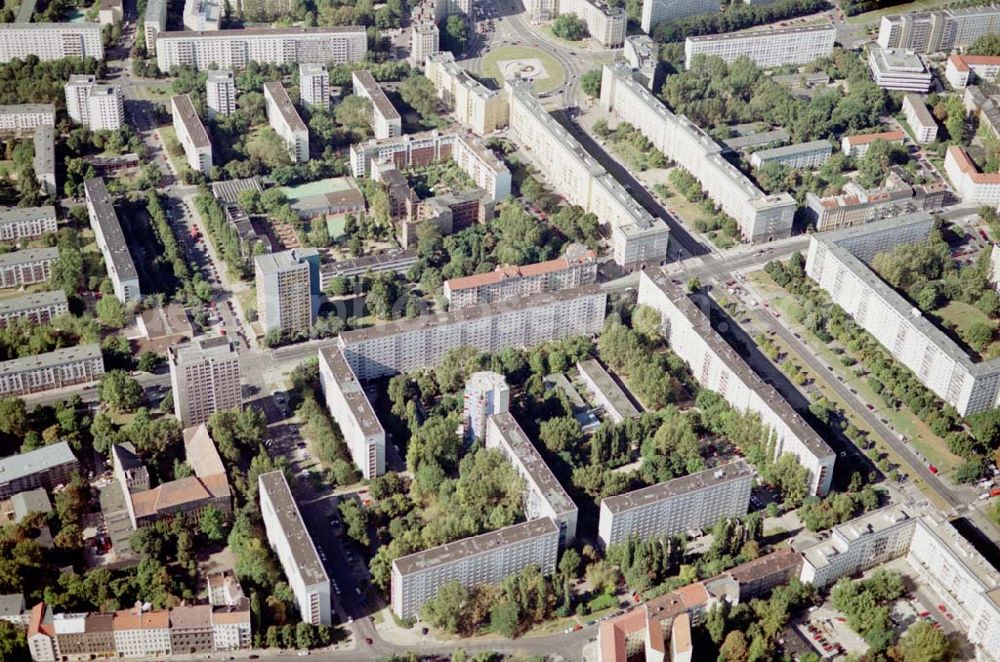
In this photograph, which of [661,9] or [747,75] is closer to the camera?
[747,75]

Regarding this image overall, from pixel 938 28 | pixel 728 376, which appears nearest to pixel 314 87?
pixel 728 376

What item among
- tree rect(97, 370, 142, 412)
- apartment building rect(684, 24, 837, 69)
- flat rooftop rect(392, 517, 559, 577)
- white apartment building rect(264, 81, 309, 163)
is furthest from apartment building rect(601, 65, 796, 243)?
tree rect(97, 370, 142, 412)

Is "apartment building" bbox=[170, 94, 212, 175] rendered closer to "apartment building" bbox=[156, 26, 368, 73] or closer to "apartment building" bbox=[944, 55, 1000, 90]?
"apartment building" bbox=[156, 26, 368, 73]

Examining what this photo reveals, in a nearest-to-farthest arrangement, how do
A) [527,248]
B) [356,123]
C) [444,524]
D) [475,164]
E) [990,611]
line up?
[990,611] → [444,524] → [527,248] → [475,164] → [356,123]

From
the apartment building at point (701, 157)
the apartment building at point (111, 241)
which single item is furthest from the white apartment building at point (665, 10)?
the apartment building at point (111, 241)

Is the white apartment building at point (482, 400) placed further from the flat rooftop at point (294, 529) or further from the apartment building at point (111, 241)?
the apartment building at point (111, 241)

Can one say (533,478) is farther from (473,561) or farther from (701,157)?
(701,157)

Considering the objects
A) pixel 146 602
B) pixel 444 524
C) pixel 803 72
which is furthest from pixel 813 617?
pixel 803 72

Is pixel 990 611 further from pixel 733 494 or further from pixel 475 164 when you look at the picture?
pixel 475 164
